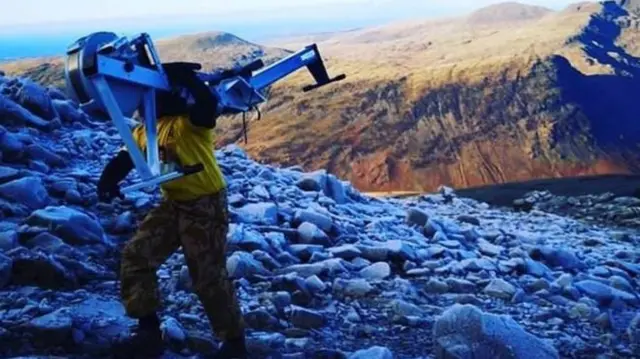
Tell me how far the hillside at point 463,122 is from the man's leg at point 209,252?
27.0 metres

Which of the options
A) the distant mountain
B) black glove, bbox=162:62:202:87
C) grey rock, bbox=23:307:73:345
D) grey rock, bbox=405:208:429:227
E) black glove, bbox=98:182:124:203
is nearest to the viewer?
black glove, bbox=162:62:202:87

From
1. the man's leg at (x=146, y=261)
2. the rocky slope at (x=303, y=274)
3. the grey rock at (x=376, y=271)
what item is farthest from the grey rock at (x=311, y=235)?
the man's leg at (x=146, y=261)

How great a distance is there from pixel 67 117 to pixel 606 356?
667 cm

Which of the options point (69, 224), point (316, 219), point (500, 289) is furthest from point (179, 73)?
point (316, 219)

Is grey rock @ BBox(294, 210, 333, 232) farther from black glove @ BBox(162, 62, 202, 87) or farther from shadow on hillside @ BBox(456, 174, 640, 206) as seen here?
shadow on hillside @ BBox(456, 174, 640, 206)

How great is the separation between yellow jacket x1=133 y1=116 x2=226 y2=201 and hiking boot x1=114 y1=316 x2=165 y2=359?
0.67 meters

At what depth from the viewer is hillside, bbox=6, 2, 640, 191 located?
106ft

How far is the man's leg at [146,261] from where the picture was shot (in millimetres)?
4281

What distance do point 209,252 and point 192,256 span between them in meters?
0.08

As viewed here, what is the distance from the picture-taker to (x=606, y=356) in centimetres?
535

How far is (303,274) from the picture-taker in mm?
6340

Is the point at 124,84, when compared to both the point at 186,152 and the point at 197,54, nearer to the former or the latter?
the point at 186,152

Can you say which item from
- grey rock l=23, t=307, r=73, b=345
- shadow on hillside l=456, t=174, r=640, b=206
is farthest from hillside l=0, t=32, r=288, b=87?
grey rock l=23, t=307, r=73, b=345

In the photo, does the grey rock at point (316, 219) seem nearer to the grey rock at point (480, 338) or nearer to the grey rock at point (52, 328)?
the grey rock at point (480, 338)
